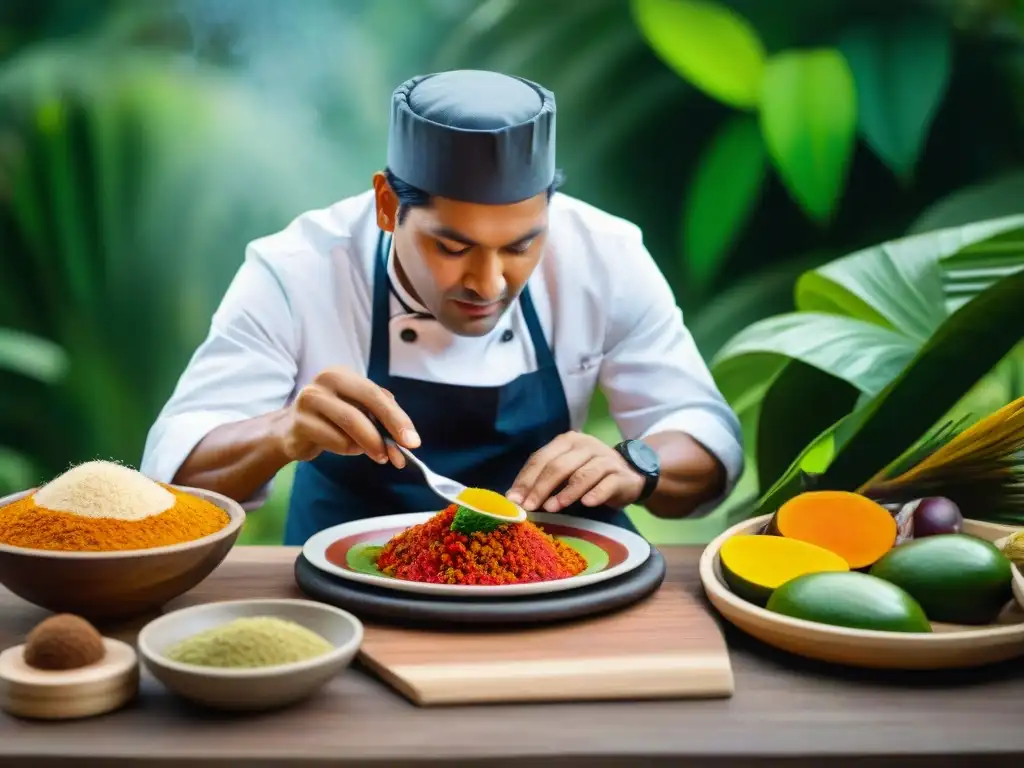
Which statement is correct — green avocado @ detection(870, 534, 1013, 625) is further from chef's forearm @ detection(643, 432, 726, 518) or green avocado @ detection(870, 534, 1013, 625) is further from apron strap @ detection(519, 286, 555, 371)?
apron strap @ detection(519, 286, 555, 371)

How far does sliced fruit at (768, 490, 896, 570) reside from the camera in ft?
4.77

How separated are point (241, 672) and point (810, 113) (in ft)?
8.98

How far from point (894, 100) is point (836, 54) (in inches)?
9.8

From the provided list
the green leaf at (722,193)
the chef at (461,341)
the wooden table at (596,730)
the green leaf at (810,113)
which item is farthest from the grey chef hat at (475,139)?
the green leaf at (722,193)

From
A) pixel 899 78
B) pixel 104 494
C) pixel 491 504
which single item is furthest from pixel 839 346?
pixel 899 78

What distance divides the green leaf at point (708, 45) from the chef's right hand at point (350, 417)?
7.07ft

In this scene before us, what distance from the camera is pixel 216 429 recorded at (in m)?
2.00

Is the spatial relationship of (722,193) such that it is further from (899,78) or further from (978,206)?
(978,206)

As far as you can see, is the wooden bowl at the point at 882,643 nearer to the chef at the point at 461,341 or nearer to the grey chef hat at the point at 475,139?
the chef at the point at 461,341

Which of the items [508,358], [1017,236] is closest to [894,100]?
[1017,236]

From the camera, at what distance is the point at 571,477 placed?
1.70m

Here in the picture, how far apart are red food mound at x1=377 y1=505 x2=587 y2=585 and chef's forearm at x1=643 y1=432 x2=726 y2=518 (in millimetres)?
604

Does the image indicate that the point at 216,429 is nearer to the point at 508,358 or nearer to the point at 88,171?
the point at 508,358

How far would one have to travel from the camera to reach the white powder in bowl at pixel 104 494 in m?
1.28
